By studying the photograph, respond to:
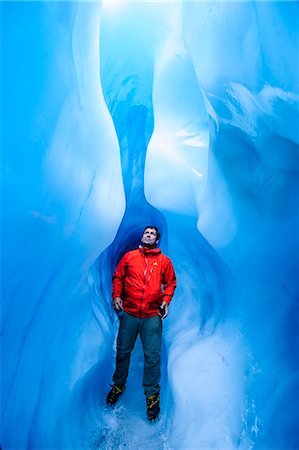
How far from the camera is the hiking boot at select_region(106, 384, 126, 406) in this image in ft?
8.84

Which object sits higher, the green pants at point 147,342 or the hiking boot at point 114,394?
the green pants at point 147,342

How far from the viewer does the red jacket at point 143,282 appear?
2.51m

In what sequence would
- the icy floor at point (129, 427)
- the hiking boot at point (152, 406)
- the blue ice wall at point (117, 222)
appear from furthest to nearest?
the hiking boot at point (152, 406) → the icy floor at point (129, 427) → the blue ice wall at point (117, 222)

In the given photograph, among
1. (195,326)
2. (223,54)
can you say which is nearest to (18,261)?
(223,54)

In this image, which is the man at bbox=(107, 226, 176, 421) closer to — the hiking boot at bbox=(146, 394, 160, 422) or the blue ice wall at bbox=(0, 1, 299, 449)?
the hiking boot at bbox=(146, 394, 160, 422)

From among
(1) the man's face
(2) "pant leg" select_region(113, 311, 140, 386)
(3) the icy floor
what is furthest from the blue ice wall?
(1) the man's face

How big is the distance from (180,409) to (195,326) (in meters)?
0.87

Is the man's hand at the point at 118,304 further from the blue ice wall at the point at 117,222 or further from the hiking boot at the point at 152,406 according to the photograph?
the hiking boot at the point at 152,406

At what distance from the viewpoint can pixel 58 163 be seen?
204 cm

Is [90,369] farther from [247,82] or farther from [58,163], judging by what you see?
[247,82]

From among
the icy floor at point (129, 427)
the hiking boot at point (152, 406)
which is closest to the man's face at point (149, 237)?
the hiking boot at point (152, 406)

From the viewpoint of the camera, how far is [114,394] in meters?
2.72

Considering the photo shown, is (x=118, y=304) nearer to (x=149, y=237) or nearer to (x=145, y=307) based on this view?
(x=145, y=307)

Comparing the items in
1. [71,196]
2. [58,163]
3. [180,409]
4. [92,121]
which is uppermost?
[92,121]
